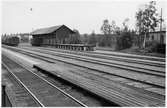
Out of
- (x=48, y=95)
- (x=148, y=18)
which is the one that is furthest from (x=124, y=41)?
(x=48, y=95)

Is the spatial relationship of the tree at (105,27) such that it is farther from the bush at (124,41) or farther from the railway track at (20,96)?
the railway track at (20,96)

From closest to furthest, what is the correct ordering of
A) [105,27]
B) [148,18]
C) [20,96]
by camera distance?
[20,96]
[148,18]
[105,27]

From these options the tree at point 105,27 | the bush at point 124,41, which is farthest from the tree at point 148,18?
the tree at point 105,27

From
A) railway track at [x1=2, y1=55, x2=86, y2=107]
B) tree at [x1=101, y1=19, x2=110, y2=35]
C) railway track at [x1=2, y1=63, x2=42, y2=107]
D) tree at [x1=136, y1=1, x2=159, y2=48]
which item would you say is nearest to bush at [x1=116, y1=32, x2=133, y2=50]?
tree at [x1=136, y1=1, x2=159, y2=48]

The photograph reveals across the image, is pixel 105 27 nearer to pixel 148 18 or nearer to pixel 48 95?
pixel 148 18

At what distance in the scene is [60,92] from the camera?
29.7 feet

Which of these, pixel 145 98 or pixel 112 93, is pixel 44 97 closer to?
pixel 112 93

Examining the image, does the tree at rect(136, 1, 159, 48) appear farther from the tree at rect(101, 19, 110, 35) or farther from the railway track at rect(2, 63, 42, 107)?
the railway track at rect(2, 63, 42, 107)

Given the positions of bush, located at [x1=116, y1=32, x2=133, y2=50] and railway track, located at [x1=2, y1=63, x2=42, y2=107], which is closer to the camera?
railway track, located at [x1=2, y1=63, x2=42, y2=107]

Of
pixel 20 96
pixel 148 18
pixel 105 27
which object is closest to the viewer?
pixel 20 96

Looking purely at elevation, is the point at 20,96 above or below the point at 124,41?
below

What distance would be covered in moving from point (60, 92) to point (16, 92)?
187 centimetres

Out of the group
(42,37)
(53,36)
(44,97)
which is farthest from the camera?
(42,37)

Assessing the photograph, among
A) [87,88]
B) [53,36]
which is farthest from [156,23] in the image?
[87,88]
